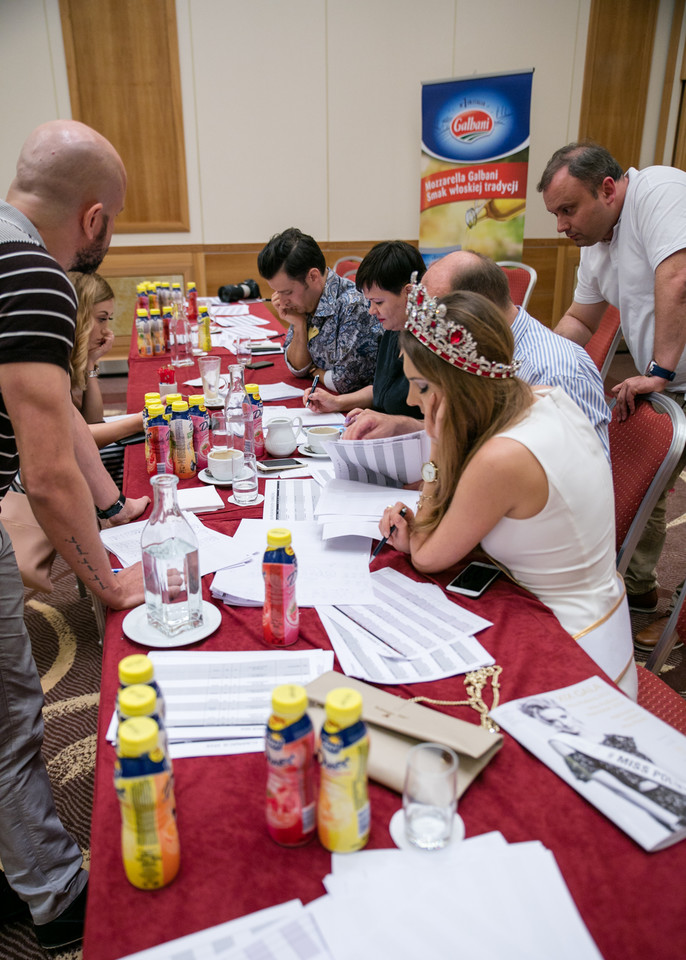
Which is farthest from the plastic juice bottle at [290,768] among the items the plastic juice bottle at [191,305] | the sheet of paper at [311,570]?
the plastic juice bottle at [191,305]

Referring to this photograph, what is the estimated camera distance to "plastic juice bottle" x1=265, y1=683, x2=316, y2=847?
773 millimetres

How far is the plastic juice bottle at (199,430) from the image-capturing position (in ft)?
6.80

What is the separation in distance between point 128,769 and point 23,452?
64cm

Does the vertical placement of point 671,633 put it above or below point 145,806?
below

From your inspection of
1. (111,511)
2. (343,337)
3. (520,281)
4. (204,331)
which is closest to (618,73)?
(520,281)

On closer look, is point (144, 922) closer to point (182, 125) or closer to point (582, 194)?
point (582, 194)

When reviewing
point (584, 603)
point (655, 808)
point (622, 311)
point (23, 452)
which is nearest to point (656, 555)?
point (622, 311)

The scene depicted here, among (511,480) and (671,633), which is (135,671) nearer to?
(511,480)

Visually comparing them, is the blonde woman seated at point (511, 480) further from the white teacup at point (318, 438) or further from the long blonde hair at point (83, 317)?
the long blonde hair at point (83, 317)

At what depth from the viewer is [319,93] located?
6164mm

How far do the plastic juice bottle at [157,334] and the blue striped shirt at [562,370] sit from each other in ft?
6.50

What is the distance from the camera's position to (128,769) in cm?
72

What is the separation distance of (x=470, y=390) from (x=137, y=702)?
0.90 meters

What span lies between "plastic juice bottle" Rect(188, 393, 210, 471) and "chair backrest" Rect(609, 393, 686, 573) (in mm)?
1157
